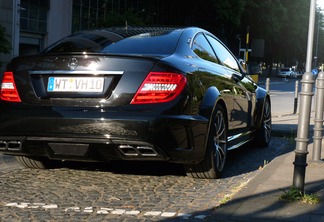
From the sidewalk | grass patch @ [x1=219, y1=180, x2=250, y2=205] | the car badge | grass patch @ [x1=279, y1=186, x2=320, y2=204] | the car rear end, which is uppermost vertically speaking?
the car badge

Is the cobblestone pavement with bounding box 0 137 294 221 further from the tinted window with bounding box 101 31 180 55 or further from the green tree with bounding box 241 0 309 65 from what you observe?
the green tree with bounding box 241 0 309 65

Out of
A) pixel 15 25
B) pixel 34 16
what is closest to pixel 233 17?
pixel 34 16

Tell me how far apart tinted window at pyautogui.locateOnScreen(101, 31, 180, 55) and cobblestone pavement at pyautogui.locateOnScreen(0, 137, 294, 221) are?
129cm

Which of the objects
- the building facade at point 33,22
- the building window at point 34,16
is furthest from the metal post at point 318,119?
the building window at point 34,16

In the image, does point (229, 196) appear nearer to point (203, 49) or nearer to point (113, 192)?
point (113, 192)

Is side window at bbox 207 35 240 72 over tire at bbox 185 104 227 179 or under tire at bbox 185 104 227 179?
over

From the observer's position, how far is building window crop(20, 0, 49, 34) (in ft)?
88.7

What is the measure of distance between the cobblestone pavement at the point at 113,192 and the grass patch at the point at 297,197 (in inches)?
19.8

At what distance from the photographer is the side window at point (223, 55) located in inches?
243

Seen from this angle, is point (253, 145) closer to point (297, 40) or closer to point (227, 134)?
point (227, 134)

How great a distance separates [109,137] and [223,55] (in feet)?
8.39

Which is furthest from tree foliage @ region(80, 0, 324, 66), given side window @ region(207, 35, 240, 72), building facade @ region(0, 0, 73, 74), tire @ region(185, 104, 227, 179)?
tire @ region(185, 104, 227, 179)

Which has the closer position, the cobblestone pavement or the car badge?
the cobblestone pavement

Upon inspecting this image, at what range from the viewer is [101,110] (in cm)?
441
